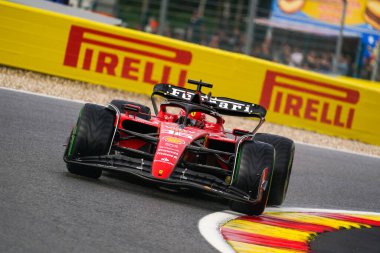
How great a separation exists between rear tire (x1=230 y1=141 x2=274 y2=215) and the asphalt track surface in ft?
1.00

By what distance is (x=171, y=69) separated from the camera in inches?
621

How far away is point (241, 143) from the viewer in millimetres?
8070

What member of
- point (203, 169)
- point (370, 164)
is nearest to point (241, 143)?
point (203, 169)

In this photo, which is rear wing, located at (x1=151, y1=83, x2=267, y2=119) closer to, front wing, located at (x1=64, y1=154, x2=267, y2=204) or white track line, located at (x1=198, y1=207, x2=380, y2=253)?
white track line, located at (x1=198, y1=207, x2=380, y2=253)

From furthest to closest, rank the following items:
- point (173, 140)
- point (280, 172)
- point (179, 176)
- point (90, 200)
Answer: point (280, 172) → point (173, 140) → point (179, 176) → point (90, 200)

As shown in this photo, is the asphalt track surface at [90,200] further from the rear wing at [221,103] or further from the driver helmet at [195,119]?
the rear wing at [221,103]

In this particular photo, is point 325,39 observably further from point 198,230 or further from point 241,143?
point 198,230

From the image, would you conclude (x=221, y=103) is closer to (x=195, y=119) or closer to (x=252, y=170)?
(x=195, y=119)

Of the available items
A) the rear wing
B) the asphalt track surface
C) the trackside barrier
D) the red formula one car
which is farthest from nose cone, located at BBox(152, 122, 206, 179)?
the trackside barrier

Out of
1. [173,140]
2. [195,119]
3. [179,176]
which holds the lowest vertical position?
[179,176]

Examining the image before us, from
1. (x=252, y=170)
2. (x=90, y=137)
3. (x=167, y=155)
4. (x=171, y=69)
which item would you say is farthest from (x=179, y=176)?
(x=171, y=69)

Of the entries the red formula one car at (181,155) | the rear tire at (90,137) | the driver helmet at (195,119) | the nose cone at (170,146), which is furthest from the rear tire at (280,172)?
the rear tire at (90,137)

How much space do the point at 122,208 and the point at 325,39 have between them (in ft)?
45.9

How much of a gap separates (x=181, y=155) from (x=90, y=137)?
0.81 metres
